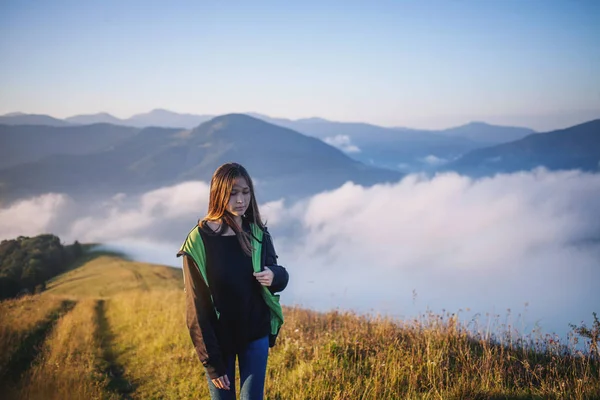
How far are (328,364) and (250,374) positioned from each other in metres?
3.15

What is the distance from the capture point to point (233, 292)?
337cm

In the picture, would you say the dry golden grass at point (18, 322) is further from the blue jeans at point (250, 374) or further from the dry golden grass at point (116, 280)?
the dry golden grass at point (116, 280)

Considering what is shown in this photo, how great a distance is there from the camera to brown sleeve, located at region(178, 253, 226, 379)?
3197 mm

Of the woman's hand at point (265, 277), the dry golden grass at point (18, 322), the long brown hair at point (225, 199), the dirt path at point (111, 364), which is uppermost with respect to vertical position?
the long brown hair at point (225, 199)

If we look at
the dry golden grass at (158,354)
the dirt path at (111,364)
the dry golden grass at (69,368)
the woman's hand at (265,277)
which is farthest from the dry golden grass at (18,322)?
the woman's hand at (265,277)

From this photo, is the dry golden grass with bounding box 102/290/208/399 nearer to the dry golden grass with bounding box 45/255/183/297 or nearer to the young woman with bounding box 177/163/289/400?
the young woman with bounding box 177/163/289/400

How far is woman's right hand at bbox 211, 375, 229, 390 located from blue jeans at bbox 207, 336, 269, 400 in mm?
74

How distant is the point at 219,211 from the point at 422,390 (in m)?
3.84

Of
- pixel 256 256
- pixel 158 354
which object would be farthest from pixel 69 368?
pixel 256 256

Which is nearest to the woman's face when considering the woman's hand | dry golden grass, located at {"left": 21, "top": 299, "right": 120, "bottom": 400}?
the woman's hand

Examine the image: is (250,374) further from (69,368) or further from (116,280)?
(116,280)

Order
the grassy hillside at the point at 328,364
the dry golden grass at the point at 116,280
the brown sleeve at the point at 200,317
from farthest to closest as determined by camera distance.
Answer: the dry golden grass at the point at 116,280 → the grassy hillside at the point at 328,364 → the brown sleeve at the point at 200,317

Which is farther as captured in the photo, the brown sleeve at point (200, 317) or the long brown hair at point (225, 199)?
the long brown hair at point (225, 199)

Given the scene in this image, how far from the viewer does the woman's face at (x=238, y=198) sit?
3.47 metres
